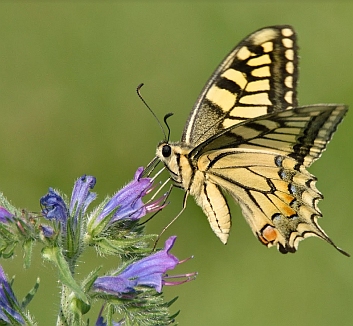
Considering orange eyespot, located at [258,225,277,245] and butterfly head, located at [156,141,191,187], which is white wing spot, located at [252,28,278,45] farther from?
orange eyespot, located at [258,225,277,245]

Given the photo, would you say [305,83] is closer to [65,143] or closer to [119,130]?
[119,130]

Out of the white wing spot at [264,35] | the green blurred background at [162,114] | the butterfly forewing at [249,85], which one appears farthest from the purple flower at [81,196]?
the green blurred background at [162,114]

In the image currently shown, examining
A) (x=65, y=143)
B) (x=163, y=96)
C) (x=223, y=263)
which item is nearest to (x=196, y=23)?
(x=163, y=96)

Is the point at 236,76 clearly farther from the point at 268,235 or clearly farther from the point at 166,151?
the point at 268,235

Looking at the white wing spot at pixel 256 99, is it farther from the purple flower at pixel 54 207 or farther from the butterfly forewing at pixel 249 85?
the purple flower at pixel 54 207

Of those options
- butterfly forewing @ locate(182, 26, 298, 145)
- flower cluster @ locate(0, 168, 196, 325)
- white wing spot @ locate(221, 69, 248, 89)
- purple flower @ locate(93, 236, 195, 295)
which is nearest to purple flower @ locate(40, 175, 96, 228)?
flower cluster @ locate(0, 168, 196, 325)

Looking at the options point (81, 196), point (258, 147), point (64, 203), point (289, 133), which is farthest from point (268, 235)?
point (64, 203)
